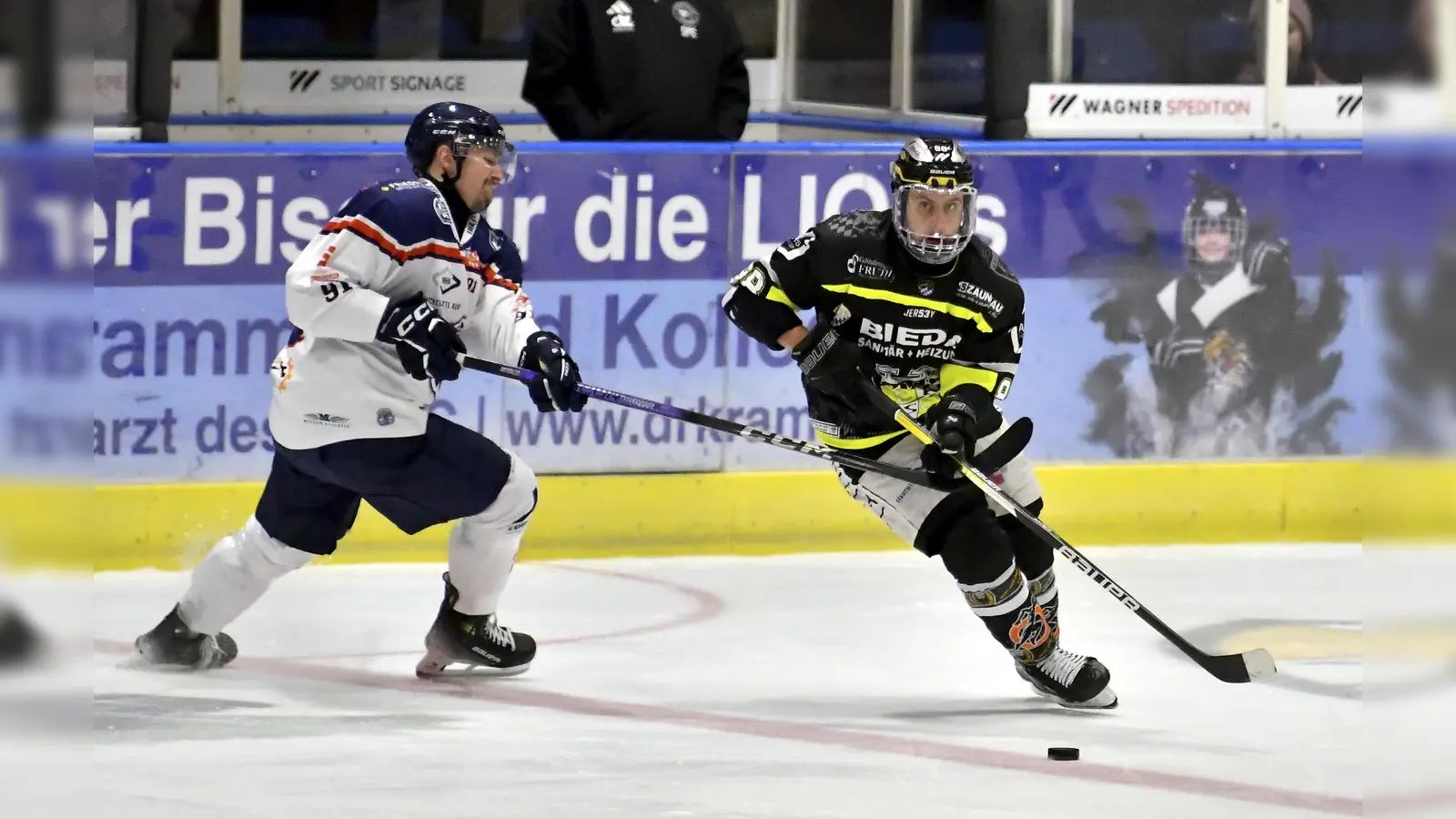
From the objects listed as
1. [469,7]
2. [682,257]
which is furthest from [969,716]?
[469,7]

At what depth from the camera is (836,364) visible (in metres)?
4.31

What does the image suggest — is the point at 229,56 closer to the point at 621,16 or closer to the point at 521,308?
the point at 621,16

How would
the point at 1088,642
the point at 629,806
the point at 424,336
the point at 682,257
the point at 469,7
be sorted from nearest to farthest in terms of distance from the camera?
the point at 629,806 → the point at 424,336 → the point at 1088,642 → the point at 682,257 → the point at 469,7

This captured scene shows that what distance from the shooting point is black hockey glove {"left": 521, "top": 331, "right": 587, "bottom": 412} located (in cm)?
427

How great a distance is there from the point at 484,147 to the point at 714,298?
163 cm

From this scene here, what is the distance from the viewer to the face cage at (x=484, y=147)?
171 inches

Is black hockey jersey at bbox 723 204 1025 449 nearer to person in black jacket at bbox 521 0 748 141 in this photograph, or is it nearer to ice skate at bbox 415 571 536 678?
ice skate at bbox 415 571 536 678

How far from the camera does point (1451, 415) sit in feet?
5.51

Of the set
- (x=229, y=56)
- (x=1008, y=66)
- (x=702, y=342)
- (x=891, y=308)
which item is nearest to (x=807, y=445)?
(x=891, y=308)

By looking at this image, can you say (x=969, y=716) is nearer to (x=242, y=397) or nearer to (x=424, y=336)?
(x=424, y=336)

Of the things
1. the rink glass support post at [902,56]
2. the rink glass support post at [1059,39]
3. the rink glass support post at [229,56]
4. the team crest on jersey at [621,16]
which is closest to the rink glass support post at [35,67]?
the team crest on jersey at [621,16]

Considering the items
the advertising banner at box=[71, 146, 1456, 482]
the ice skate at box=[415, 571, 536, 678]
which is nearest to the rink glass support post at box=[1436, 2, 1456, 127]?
the ice skate at box=[415, 571, 536, 678]

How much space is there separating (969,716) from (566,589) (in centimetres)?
148

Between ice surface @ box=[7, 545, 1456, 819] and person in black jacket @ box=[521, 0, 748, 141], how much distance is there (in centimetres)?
128
